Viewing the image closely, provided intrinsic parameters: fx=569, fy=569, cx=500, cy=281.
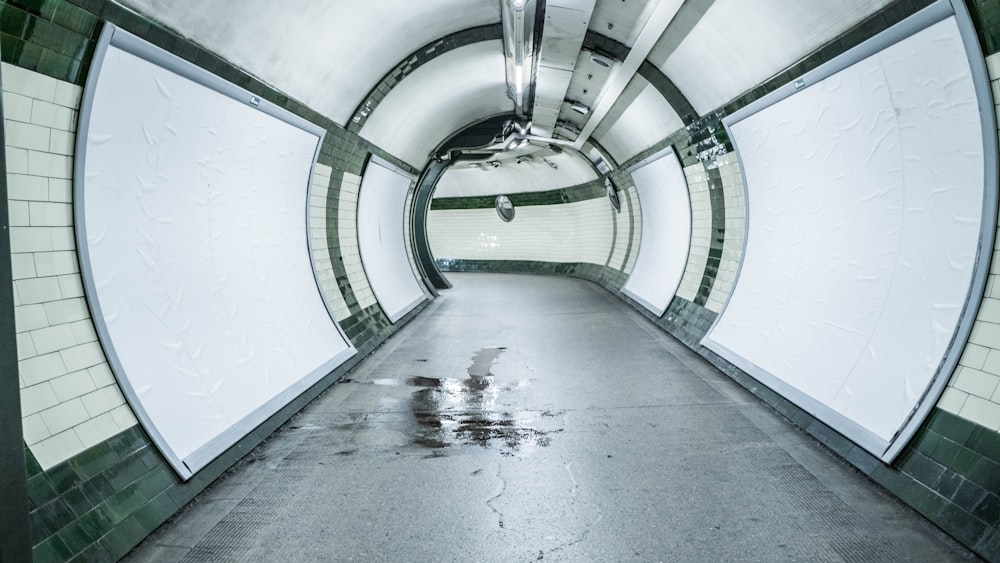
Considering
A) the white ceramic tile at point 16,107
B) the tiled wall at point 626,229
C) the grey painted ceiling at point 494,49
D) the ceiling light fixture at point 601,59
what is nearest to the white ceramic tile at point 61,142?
the white ceramic tile at point 16,107

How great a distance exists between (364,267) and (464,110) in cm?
439

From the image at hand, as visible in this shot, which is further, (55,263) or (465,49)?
(465,49)

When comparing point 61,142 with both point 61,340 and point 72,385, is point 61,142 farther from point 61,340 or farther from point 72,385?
point 72,385

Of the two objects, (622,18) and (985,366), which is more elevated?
(622,18)

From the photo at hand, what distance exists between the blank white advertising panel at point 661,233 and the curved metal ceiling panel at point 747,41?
2015mm

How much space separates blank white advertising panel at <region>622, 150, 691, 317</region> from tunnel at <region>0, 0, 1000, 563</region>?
1.44 meters

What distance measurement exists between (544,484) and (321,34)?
13.2 feet

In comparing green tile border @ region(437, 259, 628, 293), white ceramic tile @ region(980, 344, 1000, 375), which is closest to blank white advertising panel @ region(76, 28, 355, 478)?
white ceramic tile @ region(980, 344, 1000, 375)

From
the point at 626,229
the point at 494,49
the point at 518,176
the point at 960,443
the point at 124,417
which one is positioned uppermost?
the point at 494,49

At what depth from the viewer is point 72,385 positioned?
2748 millimetres

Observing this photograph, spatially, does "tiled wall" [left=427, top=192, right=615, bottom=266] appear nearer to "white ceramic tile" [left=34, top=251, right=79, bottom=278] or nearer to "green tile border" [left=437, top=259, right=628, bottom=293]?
"green tile border" [left=437, top=259, right=628, bottom=293]

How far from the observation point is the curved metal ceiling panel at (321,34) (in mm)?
3635

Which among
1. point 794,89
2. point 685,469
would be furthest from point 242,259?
point 794,89

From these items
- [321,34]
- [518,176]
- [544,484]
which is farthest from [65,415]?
[518,176]
